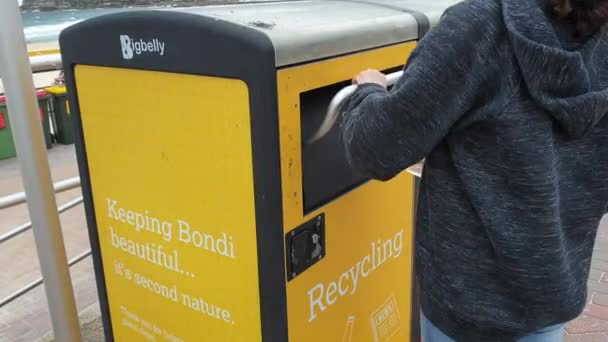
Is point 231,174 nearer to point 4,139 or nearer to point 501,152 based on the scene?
point 501,152

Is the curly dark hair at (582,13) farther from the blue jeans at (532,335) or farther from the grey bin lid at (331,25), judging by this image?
the blue jeans at (532,335)

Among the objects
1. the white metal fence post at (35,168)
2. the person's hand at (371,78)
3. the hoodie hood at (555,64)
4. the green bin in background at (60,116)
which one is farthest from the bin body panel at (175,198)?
A: the green bin in background at (60,116)

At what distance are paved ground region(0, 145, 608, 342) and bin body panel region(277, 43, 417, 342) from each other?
4.36 feet

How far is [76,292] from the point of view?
10.8 feet

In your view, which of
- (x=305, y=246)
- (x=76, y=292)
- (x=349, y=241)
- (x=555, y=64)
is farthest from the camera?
(x=76, y=292)

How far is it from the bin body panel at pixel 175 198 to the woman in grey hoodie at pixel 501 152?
33cm

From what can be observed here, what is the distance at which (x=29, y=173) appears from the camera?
5.24 ft

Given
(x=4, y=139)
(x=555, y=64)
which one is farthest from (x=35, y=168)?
(x=4, y=139)

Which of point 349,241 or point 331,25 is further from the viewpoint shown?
point 349,241

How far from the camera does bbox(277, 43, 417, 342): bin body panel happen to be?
4.23ft

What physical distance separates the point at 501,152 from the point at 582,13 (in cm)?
28

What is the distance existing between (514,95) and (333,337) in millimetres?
908

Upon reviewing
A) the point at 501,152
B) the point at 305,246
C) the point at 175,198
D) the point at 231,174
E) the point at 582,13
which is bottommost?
the point at 305,246

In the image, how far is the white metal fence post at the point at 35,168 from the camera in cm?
147
